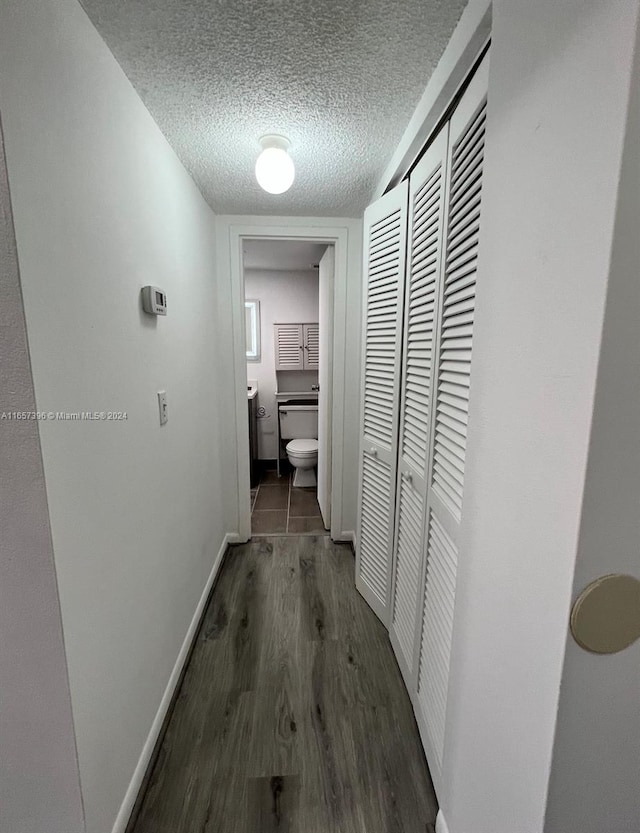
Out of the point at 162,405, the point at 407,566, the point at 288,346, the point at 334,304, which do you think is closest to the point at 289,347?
the point at 288,346

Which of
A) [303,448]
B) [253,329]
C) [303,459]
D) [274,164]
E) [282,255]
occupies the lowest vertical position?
[303,459]

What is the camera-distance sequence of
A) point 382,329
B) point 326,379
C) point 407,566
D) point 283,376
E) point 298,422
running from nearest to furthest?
point 407,566 < point 382,329 < point 326,379 < point 298,422 < point 283,376

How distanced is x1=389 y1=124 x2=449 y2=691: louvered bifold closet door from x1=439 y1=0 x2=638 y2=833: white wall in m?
0.39

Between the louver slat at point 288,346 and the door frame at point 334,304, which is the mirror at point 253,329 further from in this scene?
the door frame at point 334,304

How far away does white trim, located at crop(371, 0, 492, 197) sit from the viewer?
0.81 m

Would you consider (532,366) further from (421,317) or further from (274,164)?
(274,164)

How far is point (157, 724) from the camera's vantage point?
4.14 feet

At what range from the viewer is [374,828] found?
3.42 feet

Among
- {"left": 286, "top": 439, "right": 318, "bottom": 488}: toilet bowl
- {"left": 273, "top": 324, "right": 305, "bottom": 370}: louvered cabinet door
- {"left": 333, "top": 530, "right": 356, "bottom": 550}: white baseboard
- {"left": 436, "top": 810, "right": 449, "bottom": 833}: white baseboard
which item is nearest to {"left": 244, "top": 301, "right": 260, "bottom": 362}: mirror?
{"left": 273, "top": 324, "right": 305, "bottom": 370}: louvered cabinet door

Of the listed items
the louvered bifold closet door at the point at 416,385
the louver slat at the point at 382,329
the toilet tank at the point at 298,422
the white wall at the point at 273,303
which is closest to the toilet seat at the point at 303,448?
the toilet tank at the point at 298,422

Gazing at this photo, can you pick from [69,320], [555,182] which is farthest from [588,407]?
[69,320]

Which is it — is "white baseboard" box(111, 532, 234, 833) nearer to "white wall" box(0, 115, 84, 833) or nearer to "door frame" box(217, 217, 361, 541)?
"white wall" box(0, 115, 84, 833)

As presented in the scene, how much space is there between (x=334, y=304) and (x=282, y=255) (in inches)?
45.0

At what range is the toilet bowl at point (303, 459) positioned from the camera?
3409 millimetres
